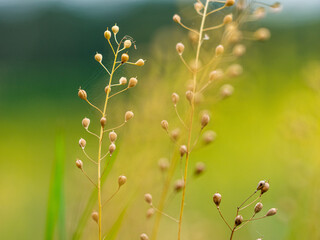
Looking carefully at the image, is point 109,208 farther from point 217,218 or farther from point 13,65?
point 13,65

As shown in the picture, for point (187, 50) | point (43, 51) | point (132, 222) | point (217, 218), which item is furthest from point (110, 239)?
point (43, 51)

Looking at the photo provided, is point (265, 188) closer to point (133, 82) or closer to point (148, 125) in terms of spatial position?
point (133, 82)

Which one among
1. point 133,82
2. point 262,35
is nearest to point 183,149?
point 133,82

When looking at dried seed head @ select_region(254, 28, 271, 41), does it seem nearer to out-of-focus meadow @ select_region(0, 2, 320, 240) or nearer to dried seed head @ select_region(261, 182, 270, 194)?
out-of-focus meadow @ select_region(0, 2, 320, 240)

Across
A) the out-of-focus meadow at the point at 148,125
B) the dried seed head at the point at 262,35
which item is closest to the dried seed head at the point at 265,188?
the out-of-focus meadow at the point at 148,125

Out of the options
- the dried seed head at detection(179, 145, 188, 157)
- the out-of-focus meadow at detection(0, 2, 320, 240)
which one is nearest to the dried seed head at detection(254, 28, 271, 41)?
the out-of-focus meadow at detection(0, 2, 320, 240)

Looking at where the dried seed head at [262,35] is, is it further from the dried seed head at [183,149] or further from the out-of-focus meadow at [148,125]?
the dried seed head at [183,149]

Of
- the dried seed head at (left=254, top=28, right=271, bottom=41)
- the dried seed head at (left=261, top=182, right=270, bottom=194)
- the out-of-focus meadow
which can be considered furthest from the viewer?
the out-of-focus meadow

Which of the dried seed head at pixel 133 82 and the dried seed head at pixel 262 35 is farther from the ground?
the dried seed head at pixel 262 35

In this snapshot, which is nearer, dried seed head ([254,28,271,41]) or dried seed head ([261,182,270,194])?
dried seed head ([261,182,270,194])
